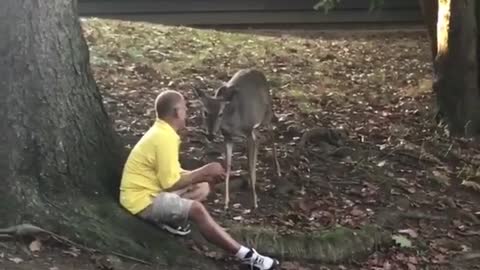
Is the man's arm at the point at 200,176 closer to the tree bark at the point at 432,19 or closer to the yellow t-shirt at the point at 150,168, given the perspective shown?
the yellow t-shirt at the point at 150,168

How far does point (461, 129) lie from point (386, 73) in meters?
3.83

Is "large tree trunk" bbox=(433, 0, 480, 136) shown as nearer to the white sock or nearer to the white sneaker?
the white sneaker

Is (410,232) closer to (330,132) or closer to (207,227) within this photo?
(330,132)

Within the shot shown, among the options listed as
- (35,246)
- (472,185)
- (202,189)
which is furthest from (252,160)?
(472,185)

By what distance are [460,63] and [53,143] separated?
584cm

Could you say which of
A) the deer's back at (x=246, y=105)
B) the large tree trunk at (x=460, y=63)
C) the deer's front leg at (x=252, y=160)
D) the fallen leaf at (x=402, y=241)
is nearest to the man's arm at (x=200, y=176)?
the deer's back at (x=246, y=105)

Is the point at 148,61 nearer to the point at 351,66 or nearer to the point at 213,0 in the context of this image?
the point at 351,66

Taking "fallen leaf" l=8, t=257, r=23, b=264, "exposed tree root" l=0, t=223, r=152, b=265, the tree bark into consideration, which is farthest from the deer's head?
the tree bark

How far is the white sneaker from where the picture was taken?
20.8 ft

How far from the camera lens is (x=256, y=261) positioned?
20.9 ft

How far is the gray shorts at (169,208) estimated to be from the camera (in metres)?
6.13

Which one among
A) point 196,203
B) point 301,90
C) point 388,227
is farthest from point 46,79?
point 301,90

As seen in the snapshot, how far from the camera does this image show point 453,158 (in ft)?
32.2

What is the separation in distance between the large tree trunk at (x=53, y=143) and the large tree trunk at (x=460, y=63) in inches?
201
